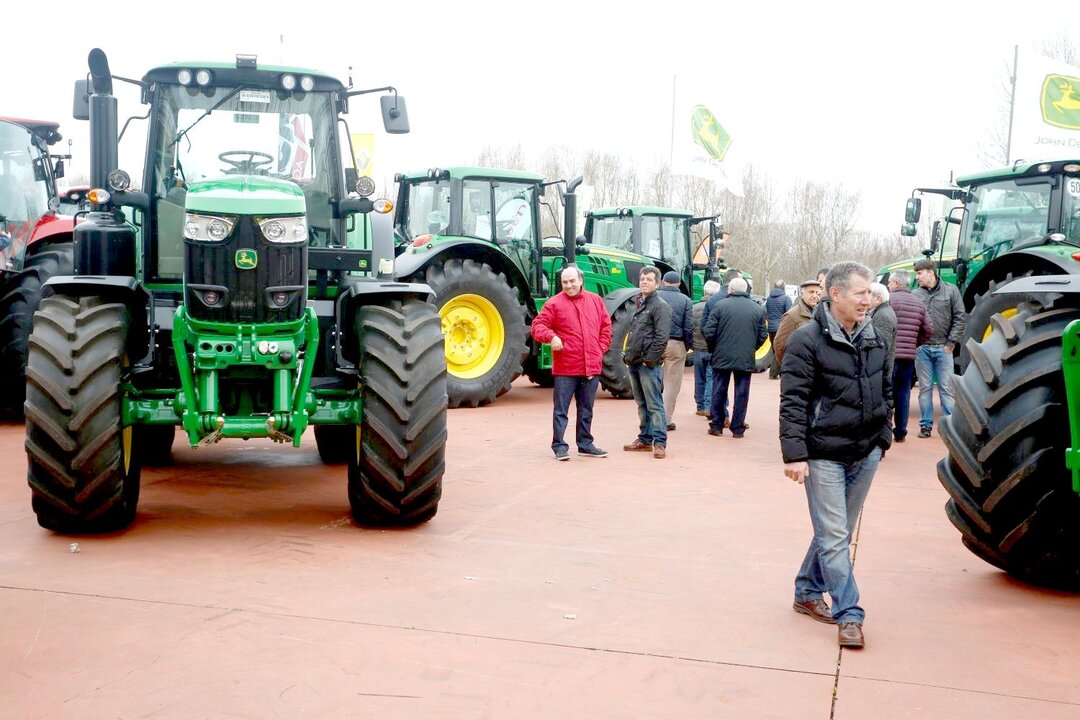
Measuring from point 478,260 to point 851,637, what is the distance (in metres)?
9.45

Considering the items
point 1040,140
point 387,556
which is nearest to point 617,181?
point 1040,140

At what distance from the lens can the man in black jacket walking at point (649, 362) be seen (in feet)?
34.2

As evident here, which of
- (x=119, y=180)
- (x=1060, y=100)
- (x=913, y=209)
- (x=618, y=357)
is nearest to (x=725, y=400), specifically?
(x=618, y=357)

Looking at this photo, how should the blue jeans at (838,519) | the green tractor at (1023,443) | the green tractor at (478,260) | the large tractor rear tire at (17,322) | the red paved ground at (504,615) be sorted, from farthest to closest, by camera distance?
1. the green tractor at (478,260)
2. the large tractor rear tire at (17,322)
3. the green tractor at (1023,443)
4. the blue jeans at (838,519)
5. the red paved ground at (504,615)

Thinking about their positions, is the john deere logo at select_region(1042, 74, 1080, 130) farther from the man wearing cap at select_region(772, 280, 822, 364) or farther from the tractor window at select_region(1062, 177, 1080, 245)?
the man wearing cap at select_region(772, 280, 822, 364)

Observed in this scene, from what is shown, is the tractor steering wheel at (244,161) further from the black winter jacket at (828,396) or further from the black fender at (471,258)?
the black fender at (471,258)

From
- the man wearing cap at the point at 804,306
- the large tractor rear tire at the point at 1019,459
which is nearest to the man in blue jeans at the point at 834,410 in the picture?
the large tractor rear tire at the point at 1019,459

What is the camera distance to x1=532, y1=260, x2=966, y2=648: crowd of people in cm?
515

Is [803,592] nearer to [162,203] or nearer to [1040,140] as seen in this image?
[162,203]

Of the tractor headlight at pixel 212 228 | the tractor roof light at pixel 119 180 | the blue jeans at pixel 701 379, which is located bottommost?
the blue jeans at pixel 701 379

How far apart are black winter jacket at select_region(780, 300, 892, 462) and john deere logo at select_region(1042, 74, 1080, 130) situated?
15.4 metres

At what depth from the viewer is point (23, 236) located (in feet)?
38.1

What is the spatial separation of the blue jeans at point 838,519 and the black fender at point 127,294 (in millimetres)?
4066

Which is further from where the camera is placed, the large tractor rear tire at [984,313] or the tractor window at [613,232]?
the tractor window at [613,232]
